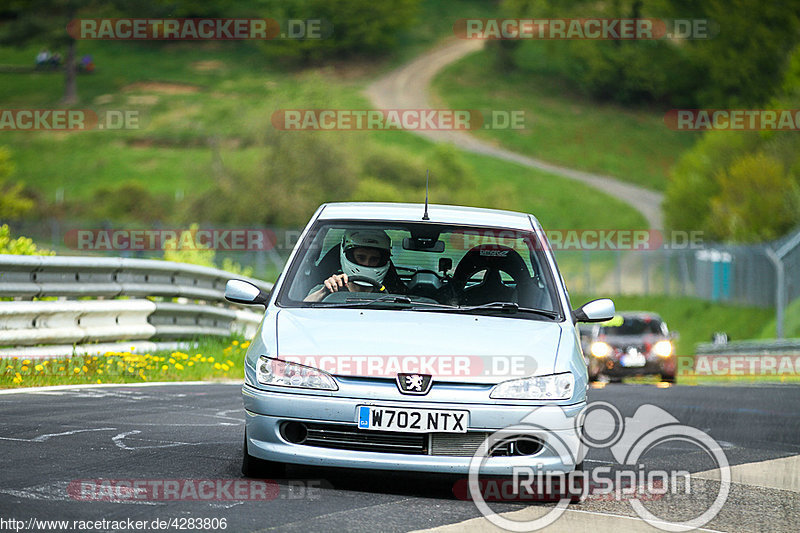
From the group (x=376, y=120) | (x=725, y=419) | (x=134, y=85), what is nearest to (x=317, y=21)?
(x=134, y=85)

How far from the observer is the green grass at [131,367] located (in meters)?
12.5

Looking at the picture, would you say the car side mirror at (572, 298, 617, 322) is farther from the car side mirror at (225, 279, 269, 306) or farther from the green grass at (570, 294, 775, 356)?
the green grass at (570, 294, 775, 356)

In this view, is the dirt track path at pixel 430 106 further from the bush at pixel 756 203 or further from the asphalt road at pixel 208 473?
the asphalt road at pixel 208 473

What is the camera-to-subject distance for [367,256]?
848cm

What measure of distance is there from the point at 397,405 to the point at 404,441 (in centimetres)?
22

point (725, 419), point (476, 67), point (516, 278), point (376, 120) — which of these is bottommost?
point (725, 419)

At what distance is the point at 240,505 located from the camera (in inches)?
259

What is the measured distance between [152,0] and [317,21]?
16.0 metres

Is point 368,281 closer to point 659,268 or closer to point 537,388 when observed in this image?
point 537,388

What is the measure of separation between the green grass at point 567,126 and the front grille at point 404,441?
292 feet

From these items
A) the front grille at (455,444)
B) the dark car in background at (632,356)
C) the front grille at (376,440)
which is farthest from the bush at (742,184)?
the front grille at (376,440)

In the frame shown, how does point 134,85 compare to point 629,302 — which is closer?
point 629,302

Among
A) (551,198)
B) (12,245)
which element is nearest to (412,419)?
(12,245)

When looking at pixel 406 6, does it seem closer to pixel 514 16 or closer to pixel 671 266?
pixel 514 16
